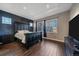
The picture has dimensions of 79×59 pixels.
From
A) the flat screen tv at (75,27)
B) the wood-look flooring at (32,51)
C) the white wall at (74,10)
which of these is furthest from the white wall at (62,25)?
the flat screen tv at (75,27)

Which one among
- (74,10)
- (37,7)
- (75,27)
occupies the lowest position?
(75,27)

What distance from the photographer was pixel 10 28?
3.72 metres

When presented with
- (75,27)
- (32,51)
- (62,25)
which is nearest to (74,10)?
(62,25)

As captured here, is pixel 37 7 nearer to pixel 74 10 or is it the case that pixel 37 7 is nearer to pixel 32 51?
pixel 74 10

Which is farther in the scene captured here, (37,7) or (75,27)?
(37,7)

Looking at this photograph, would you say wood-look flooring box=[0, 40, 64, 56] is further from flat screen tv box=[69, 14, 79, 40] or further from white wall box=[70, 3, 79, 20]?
white wall box=[70, 3, 79, 20]

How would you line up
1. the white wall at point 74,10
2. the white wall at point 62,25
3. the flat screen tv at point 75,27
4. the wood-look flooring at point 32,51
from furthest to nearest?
the white wall at point 62,25
the wood-look flooring at point 32,51
the white wall at point 74,10
the flat screen tv at point 75,27

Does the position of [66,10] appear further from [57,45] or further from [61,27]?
[57,45]

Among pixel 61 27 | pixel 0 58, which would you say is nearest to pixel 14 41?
pixel 0 58

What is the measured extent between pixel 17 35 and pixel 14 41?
1.17 ft

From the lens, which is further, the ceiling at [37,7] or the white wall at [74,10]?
Result: the ceiling at [37,7]

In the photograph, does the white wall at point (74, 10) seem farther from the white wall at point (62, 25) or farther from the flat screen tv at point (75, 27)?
the flat screen tv at point (75, 27)

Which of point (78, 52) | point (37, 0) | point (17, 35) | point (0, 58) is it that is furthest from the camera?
point (17, 35)

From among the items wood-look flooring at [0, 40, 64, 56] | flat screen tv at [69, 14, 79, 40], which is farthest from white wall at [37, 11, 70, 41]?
flat screen tv at [69, 14, 79, 40]
